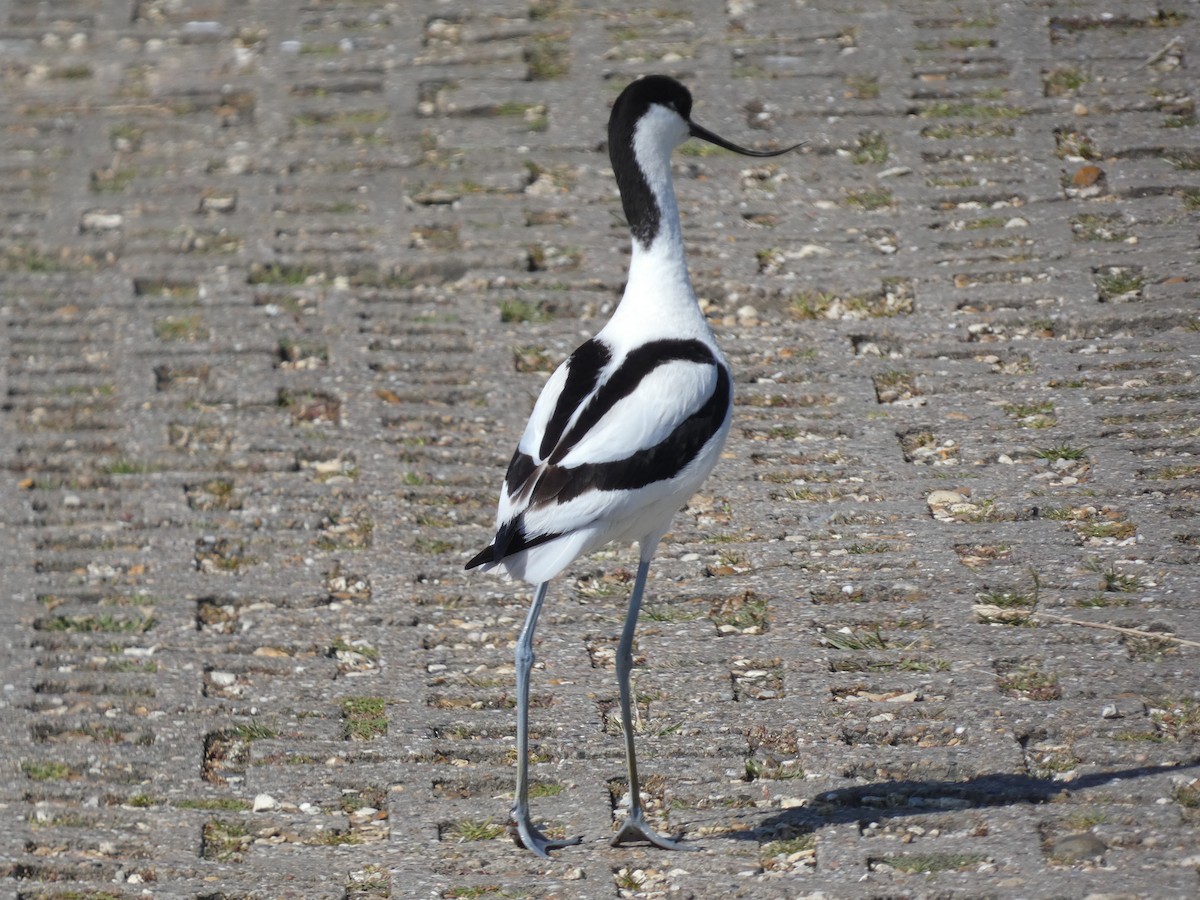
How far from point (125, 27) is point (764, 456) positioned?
5114 millimetres

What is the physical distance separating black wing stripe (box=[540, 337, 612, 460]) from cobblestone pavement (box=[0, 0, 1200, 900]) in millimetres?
871

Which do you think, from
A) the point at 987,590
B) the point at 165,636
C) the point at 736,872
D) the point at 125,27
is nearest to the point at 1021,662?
the point at 987,590

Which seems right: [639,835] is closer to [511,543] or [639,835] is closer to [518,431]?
[511,543]

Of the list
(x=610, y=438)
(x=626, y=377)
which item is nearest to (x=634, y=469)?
(x=610, y=438)

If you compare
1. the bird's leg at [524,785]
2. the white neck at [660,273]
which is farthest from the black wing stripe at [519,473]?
the white neck at [660,273]

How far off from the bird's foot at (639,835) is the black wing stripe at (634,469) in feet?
2.64

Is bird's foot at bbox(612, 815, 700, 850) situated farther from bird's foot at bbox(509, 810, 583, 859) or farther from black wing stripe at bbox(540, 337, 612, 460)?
black wing stripe at bbox(540, 337, 612, 460)

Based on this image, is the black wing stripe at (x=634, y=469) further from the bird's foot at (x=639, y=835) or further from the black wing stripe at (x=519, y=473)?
the bird's foot at (x=639, y=835)

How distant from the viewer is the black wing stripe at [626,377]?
408cm

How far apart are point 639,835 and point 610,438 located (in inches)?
38.5

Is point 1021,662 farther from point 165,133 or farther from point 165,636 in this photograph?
point 165,133

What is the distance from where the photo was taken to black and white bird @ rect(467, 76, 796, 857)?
13.0ft

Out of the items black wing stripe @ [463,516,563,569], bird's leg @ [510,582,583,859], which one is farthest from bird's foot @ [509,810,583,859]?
black wing stripe @ [463,516,563,569]

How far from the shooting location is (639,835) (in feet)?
13.0
